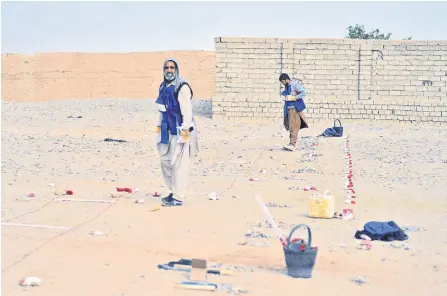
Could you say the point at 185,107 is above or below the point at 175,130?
above

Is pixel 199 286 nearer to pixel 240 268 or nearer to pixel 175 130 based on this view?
pixel 240 268

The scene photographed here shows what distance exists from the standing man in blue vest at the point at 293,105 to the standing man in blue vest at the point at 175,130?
5.60 m

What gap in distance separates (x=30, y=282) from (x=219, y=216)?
320cm

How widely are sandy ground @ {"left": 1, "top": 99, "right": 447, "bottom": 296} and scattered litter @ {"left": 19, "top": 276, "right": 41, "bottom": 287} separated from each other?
66mm

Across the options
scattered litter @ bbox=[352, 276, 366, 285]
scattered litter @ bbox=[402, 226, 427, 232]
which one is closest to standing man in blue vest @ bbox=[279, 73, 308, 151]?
scattered litter @ bbox=[402, 226, 427, 232]

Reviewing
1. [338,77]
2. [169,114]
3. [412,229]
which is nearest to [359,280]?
[412,229]

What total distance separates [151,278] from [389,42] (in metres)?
17.2

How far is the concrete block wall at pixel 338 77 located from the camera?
840 inches

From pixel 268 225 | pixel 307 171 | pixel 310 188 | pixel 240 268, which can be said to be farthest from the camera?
pixel 307 171

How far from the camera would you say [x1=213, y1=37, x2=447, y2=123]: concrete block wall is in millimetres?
21328

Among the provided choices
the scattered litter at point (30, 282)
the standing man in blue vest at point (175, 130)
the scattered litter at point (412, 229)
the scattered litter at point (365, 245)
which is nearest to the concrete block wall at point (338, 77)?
the standing man in blue vest at point (175, 130)

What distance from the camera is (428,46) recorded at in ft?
69.9

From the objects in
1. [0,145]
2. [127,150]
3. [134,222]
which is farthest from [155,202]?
[0,145]

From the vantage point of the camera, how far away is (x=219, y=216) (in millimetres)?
8031
